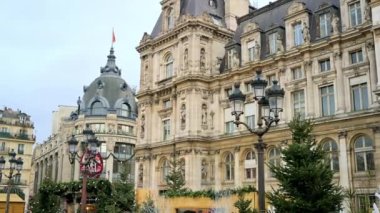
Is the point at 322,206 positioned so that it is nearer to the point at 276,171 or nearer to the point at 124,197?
the point at 276,171

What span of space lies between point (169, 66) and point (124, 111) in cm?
3319

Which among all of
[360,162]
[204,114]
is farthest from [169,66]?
[360,162]

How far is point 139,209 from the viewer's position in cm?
2697

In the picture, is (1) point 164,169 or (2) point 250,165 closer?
(2) point 250,165

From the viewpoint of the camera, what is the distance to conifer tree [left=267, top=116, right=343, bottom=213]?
16.9 metres

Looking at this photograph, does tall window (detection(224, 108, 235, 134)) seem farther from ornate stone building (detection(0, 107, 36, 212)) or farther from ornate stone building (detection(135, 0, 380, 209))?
ornate stone building (detection(0, 107, 36, 212))

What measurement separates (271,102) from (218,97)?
24.1 meters

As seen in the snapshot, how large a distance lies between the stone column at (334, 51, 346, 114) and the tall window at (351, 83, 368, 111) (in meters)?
0.63

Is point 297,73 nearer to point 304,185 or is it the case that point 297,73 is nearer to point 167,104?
point 167,104

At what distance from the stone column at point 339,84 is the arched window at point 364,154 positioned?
2.25m

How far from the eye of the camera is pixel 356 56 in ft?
94.6

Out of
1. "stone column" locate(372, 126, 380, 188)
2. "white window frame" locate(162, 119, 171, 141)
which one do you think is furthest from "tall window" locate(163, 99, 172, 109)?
"stone column" locate(372, 126, 380, 188)

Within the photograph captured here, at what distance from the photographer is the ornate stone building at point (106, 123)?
69.9 metres

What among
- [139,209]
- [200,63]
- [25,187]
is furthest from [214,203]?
[25,187]
